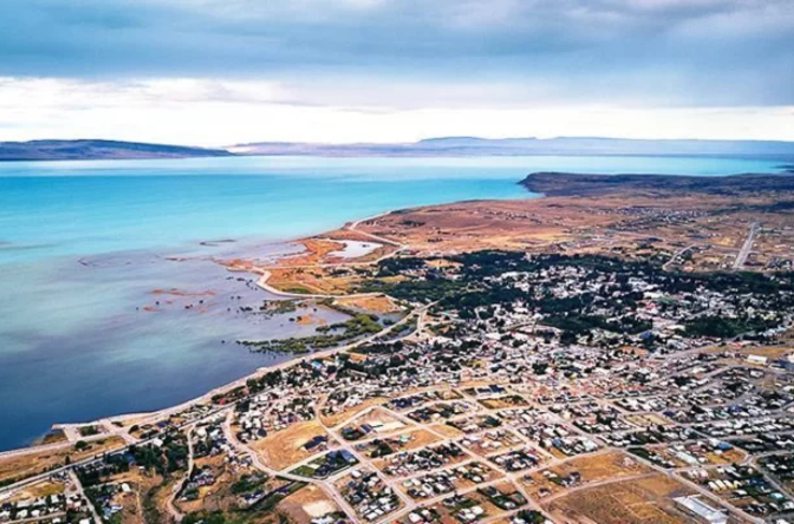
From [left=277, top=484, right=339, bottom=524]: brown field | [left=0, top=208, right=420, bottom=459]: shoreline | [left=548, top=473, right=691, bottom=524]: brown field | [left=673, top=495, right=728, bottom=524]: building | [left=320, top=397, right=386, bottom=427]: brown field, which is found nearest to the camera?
[left=673, top=495, right=728, bottom=524]: building

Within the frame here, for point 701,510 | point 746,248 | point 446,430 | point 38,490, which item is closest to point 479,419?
point 446,430

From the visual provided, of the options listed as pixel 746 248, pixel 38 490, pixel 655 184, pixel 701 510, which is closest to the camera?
pixel 701 510

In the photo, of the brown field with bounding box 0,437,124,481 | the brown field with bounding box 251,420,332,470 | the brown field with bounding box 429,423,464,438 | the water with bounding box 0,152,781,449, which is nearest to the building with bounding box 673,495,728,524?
the brown field with bounding box 429,423,464,438

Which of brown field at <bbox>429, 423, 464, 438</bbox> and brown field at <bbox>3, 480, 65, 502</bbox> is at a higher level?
brown field at <bbox>429, 423, 464, 438</bbox>

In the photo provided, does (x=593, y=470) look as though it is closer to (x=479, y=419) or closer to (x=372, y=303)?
(x=479, y=419)

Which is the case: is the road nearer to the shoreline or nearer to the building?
the shoreline

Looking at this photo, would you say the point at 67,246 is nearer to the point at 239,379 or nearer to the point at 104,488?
the point at 239,379

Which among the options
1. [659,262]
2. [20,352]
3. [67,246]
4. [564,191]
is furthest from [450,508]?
[564,191]
